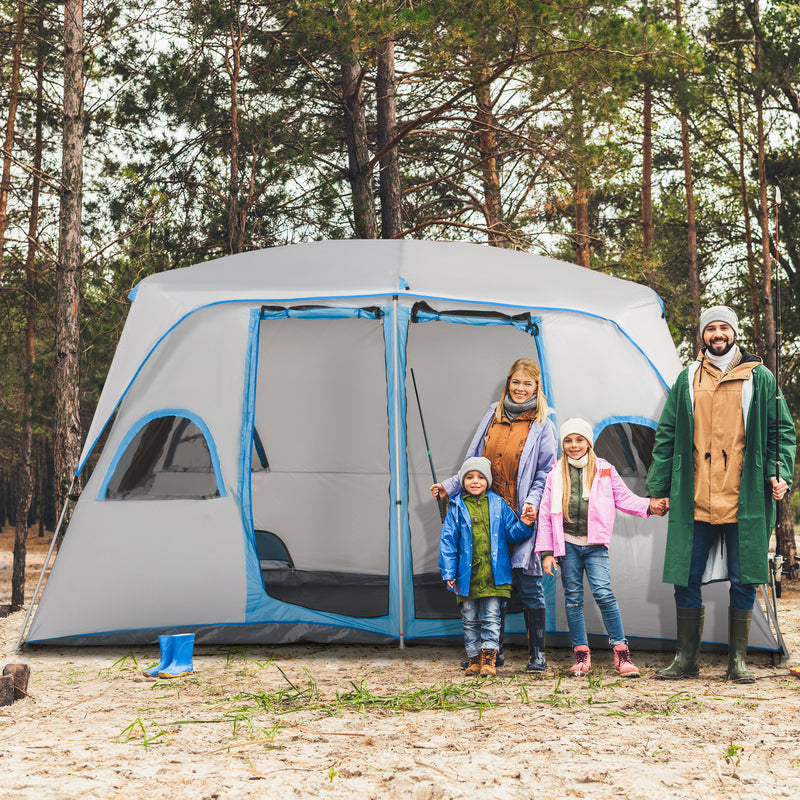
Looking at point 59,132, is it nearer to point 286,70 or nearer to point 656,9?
point 286,70

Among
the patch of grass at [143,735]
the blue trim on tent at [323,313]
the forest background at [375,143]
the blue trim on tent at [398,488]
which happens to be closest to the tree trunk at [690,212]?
the forest background at [375,143]

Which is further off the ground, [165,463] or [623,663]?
[165,463]

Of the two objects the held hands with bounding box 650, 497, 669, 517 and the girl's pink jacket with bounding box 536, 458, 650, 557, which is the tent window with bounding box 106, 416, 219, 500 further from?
the held hands with bounding box 650, 497, 669, 517

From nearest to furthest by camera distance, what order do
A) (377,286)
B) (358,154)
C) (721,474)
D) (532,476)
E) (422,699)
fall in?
(422,699), (721,474), (532,476), (377,286), (358,154)

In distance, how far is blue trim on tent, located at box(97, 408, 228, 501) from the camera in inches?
195

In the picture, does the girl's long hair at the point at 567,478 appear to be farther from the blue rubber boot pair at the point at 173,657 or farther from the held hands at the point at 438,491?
the blue rubber boot pair at the point at 173,657

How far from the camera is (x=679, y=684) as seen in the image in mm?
4027

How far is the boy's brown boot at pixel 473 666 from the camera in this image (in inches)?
166

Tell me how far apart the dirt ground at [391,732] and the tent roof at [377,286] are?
5.43 feet

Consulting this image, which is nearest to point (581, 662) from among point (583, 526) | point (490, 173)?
point (583, 526)

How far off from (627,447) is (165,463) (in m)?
2.73

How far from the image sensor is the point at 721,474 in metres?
4.04

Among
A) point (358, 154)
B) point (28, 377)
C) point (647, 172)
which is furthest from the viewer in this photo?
point (28, 377)

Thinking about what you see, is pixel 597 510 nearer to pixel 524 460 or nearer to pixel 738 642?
pixel 524 460
